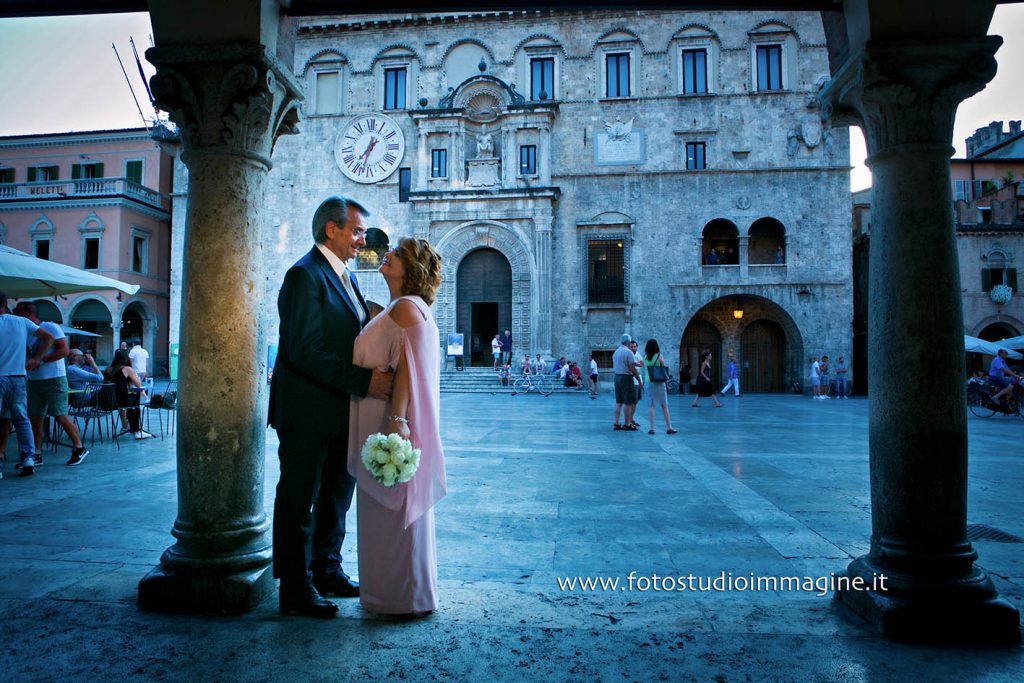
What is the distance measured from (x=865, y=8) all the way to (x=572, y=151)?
80.3 ft

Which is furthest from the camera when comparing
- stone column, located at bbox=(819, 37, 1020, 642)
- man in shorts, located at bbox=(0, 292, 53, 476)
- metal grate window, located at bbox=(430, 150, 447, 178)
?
metal grate window, located at bbox=(430, 150, 447, 178)

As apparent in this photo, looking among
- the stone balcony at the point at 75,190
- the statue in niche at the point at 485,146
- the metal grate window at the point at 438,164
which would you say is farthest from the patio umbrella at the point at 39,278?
the stone balcony at the point at 75,190

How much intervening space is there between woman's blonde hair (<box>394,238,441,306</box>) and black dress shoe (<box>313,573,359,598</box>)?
156 centimetres

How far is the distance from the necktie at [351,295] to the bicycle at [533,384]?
19902mm

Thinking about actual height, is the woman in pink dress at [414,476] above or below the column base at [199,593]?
above

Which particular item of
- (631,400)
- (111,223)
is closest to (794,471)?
(631,400)

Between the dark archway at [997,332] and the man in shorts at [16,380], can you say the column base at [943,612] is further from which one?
the dark archway at [997,332]

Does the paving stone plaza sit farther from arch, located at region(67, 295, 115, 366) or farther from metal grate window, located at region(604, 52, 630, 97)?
arch, located at region(67, 295, 115, 366)

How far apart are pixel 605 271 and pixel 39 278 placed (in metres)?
21.1

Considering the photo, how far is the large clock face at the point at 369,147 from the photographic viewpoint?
91.1 feet

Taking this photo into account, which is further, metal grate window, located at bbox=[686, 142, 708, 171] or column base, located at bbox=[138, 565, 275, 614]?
metal grate window, located at bbox=[686, 142, 708, 171]

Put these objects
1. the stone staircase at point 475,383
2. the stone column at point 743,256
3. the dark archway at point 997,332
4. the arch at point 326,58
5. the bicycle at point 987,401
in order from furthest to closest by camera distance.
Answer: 1. the dark archway at point 997,332
2. the arch at point 326,58
3. the stone column at point 743,256
4. the stone staircase at point 475,383
5. the bicycle at point 987,401

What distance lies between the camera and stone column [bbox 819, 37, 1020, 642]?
298 centimetres

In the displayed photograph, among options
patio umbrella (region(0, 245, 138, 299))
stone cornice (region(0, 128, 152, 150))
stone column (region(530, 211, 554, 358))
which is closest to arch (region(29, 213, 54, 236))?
stone cornice (region(0, 128, 152, 150))
